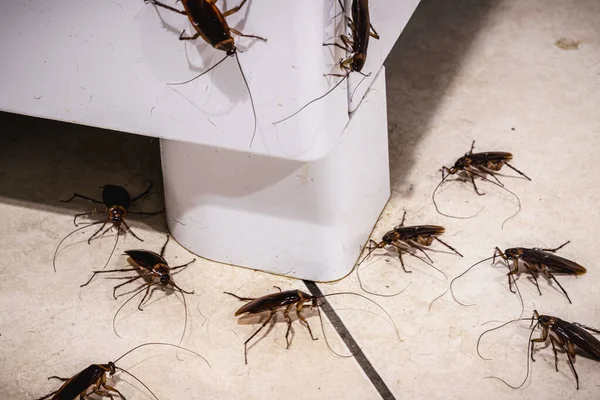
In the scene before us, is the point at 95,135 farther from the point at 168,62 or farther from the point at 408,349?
the point at 408,349

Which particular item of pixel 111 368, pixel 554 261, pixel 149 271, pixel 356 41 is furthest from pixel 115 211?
pixel 554 261

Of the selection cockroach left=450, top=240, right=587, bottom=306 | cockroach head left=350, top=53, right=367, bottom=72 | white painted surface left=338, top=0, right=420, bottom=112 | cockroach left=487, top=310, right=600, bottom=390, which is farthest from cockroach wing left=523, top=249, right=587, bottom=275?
cockroach head left=350, top=53, right=367, bottom=72

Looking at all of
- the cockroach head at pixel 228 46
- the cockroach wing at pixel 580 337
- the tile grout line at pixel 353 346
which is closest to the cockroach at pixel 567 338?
the cockroach wing at pixel 580 337

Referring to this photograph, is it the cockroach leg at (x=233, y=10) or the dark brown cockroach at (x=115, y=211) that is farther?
the dark brown cockroach at (x=115, y=211)

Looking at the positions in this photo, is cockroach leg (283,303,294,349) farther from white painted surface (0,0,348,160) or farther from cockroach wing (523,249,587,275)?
cockroach wing (523,249,587,275)

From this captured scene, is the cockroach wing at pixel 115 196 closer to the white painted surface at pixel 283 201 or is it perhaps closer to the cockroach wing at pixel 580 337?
the white painted surface at pixel 283 201

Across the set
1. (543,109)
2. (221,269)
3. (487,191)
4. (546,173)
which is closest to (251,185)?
(221,269)
